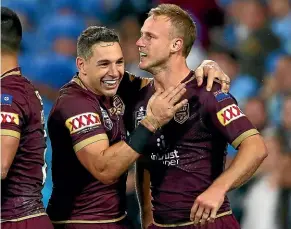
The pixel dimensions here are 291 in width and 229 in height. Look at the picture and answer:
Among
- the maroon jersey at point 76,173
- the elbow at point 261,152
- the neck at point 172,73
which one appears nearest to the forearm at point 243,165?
the elbow at point 261,152

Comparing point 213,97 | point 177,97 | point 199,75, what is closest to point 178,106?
point 177,97

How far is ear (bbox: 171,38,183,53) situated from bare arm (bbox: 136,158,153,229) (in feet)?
2.53

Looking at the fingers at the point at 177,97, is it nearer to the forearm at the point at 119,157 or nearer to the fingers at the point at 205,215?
the forearm at the point at 119,157

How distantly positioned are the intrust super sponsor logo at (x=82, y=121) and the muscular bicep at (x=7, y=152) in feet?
1.69

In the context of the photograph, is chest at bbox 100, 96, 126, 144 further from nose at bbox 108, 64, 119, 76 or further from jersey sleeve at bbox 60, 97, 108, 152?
nose at bbox 108, 64, 119, 76

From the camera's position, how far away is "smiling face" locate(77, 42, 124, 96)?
543cm

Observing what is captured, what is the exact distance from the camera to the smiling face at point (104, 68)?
543cm

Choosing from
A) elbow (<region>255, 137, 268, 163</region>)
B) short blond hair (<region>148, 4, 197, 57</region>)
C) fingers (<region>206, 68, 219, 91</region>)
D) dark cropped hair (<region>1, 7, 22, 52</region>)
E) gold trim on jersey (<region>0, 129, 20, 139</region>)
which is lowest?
elbow (<region>255, 137, 268, 163</region>)

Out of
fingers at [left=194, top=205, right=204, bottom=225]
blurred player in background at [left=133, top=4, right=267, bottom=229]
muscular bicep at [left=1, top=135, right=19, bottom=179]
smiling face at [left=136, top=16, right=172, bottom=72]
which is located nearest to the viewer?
muscular bicep at [left=1, top=135, right=19, bottom=179]

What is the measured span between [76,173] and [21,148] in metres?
0.53

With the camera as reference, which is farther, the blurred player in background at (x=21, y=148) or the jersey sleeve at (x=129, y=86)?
the jersey sleeve at (x=129, y=86)

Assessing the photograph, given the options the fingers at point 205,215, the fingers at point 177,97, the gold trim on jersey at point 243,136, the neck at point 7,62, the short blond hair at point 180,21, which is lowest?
the fingers at point 205,215

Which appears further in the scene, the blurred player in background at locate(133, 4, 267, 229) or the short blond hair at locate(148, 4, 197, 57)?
the short blond hair at locate(148, 4, 197, 57)

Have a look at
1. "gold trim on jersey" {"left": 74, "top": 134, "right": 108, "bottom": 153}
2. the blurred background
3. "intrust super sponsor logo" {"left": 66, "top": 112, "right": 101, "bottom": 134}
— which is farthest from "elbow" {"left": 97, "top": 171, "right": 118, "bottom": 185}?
the blurred background
